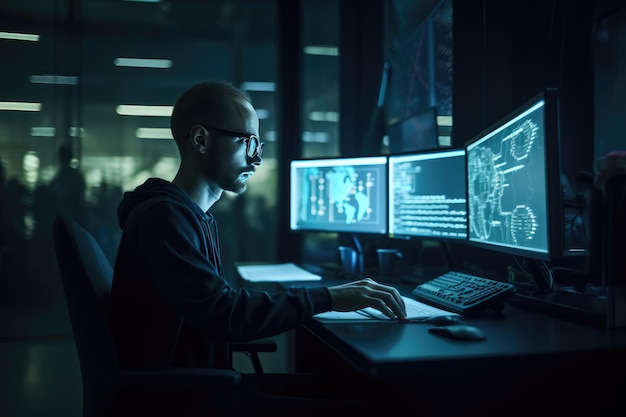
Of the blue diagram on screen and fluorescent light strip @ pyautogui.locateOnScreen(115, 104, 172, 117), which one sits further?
fluorescent light strip @ pyautogui.locateOnScreen(115, 104, 172, 117)

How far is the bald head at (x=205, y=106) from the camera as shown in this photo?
1285mm

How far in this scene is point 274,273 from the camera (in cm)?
221

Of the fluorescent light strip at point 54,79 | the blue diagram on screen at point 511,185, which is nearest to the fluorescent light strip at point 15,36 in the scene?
the fluorescent light strip at point 54,79

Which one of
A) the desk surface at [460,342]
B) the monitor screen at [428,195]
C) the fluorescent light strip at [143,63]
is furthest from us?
the fluorescent light strip at [143,63]

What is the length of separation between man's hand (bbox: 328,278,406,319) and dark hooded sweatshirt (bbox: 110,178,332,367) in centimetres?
4

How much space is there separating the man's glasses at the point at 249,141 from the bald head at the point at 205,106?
0.12 feet

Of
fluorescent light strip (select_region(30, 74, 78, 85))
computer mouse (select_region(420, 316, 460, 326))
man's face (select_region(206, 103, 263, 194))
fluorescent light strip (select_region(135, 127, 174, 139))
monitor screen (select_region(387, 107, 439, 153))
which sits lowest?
computer mouse (select_region(420, 316, 460, 326))

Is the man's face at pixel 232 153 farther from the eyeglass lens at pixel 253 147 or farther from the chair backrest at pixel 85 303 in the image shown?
the chair backrest at pixel 85 303

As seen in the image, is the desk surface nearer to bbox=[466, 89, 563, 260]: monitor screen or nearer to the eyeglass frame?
bbox=[466, 89, 563, 260]: monitor screen

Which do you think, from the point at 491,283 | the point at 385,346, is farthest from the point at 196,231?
the point at 491,283

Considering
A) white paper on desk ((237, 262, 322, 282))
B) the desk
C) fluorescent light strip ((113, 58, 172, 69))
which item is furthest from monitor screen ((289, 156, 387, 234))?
fluorescent light strip ((113, 58, 172, 69))

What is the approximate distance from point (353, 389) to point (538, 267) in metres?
→ 0.63

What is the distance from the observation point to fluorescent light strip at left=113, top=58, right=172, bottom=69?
12.6 ft

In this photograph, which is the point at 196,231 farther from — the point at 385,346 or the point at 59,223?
the point at 385,346
